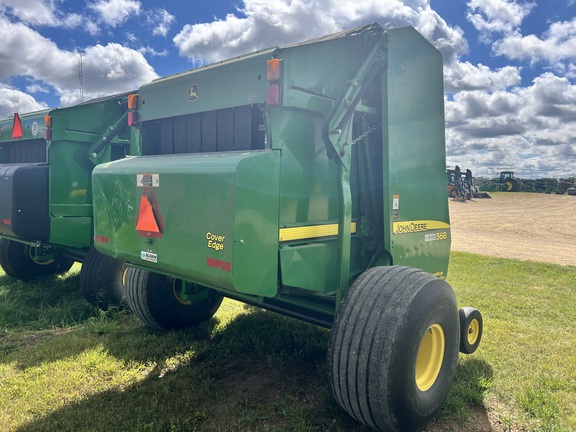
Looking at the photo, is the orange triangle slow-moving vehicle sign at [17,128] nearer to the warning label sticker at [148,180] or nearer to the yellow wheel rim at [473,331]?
the warning label sticker at [148,180]

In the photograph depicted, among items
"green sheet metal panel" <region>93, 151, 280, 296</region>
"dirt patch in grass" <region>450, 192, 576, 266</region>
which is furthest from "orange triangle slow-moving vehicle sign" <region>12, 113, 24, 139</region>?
"dirt patch in grass" <region>450, 192, 576, 266</region>

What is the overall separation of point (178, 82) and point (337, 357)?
225 centimetres

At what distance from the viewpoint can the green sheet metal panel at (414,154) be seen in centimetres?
→ 326

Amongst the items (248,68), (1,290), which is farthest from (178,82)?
(1,290)

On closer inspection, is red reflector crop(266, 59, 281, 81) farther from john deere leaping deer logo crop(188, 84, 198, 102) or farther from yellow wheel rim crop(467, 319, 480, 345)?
yellow wheel rim crop(467, 319, 480, 345)

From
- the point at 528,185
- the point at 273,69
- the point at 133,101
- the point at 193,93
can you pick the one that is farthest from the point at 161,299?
the point at 528,185

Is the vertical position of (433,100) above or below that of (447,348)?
above

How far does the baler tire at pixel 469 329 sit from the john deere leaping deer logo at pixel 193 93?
8.48 feet

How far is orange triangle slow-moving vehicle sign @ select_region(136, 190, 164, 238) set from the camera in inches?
117

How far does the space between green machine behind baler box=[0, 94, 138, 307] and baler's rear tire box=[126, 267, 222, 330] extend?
119cm

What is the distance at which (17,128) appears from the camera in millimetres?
5926

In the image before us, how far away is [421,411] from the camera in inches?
108

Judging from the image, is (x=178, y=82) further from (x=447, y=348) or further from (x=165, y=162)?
(x=447, y=348)

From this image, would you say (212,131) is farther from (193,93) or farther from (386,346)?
(386,346)
